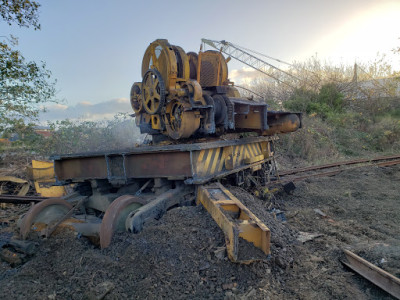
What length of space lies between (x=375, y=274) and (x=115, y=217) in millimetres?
2427

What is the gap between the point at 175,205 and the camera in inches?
137

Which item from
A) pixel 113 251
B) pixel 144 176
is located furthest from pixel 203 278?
pixel 144 176

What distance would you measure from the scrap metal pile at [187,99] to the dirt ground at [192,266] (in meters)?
1.35

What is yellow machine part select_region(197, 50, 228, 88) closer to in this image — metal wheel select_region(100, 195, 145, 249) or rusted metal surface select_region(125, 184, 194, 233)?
rusted metal surface select_region(125, 184, 194, 233)

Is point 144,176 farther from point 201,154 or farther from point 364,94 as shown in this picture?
point 364,94

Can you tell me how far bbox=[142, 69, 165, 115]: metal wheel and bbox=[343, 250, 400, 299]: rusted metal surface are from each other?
3.01m

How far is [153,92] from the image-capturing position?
4031mm

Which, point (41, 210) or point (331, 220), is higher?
point (41, 210)

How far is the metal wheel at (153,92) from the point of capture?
3.84m

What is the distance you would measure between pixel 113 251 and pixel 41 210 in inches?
50.9

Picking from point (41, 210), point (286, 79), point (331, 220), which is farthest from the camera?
point (286, 79)

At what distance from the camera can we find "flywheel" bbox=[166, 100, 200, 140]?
3598 mm

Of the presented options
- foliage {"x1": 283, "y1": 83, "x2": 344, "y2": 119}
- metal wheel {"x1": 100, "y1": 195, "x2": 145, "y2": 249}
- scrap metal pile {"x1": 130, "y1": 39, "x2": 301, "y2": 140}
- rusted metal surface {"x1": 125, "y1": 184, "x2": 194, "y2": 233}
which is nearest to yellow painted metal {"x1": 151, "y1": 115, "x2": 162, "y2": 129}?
scrap metal pile {"x1": 130, "y1": 39, "x2": 301, "y2": 140}

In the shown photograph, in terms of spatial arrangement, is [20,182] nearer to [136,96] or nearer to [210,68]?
[136,96]
